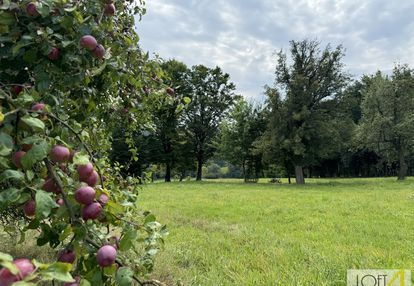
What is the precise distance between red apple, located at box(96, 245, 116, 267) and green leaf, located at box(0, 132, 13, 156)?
32 cm

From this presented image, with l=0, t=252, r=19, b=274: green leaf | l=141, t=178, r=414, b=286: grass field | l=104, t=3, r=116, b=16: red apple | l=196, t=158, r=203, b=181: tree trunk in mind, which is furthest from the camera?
l=196, t=158, r=203, b=181: tree trunk

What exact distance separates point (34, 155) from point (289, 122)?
22.5m

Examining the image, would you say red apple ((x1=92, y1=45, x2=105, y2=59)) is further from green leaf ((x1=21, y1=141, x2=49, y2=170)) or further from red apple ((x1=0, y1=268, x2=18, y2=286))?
red apple ((x1=0, y1=268, x2=18, y2=286))

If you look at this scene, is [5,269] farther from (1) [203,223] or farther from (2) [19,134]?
(1) [203,223]

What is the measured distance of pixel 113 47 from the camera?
1620 millimetres

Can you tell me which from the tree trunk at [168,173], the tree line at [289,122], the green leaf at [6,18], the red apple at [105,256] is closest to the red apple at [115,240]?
the red apple at [105,256]

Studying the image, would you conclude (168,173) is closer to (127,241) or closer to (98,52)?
(98,52)

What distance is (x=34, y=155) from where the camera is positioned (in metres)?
0.82

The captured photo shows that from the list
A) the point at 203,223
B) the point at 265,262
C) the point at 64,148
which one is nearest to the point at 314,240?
the point at 265,262

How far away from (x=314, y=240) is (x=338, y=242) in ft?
1.16

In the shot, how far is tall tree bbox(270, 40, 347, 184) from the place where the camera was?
21781 mm

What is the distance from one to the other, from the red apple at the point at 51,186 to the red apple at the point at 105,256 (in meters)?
0.20

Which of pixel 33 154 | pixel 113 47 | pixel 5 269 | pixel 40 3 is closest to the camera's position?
pixel 5 269

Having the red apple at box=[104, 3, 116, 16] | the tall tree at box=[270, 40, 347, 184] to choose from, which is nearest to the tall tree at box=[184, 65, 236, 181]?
the tall tree at box=[270, 40, 347, 184]
